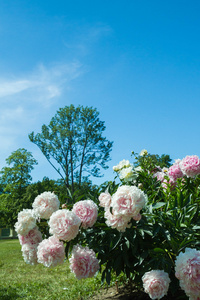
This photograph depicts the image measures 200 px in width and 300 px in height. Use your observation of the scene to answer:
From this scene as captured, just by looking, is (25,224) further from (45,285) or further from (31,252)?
(45,285)

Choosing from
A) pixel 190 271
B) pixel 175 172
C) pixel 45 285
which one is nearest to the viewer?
pixel 190 271

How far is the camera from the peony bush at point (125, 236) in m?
2.40

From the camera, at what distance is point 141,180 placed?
12.1 ft

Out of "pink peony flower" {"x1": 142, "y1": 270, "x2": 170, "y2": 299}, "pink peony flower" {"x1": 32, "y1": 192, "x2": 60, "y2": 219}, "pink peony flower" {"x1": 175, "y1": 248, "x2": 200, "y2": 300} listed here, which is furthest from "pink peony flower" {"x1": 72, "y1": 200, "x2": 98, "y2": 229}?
"pink peony flower" {"x1": 175, "y1": 248, "x2": 200, "y2": 300}

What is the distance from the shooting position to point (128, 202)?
237cm

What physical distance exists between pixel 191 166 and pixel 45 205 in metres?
1.71

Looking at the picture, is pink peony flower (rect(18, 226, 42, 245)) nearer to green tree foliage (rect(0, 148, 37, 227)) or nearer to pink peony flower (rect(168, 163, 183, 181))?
pink peony flower (rect(168, 163, 183, 181))

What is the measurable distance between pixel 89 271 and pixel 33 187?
30.3 m

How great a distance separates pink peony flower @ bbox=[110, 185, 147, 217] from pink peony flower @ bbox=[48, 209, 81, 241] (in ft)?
1.15

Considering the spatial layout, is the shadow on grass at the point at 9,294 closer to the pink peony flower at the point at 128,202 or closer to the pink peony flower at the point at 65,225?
the pink peony flower at the point at 65,225

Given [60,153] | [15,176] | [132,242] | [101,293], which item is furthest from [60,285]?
[15,176]

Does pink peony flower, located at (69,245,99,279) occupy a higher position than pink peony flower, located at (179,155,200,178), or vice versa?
pink peony flower, located at (179,155,200,178)

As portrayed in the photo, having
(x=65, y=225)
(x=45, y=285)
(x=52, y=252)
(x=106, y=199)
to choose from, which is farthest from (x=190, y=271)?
(x=45, y=285)

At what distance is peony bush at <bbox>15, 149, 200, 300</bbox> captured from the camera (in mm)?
2404
